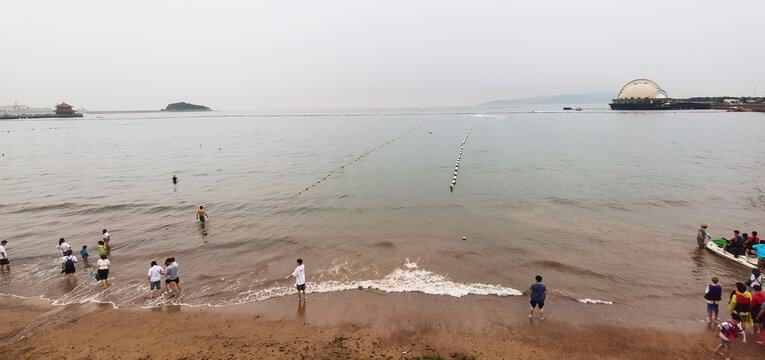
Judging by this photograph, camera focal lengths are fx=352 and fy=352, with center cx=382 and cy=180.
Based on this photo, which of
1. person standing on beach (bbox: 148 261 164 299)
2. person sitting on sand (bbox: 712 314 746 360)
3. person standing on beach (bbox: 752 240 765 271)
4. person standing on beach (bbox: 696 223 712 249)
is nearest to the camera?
person sitting on sand (bbox: 712 314 746 360)

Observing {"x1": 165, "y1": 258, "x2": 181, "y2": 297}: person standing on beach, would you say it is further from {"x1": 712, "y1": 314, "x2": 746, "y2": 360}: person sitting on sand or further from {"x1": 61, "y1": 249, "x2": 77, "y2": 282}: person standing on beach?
{"x1": 712, "y1": 314, "x2": 746, "y2": 360}: person sitting on sand

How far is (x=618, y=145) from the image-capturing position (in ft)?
182

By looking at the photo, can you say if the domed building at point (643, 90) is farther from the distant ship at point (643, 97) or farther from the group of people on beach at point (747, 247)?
the group of people on beach at point (747, 247)

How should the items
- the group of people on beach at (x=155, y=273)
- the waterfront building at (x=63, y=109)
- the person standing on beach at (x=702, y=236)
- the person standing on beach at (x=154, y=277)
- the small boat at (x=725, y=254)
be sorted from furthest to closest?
the waterfront building at (x=63, y=109), the person standing on beach at (x=702, y=236), the small boat at (x=725, y=254), the person standing on beach at (x=154, y=277), the group of people on beach at (x=155, y=273)

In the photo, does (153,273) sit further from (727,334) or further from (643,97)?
(643,97)

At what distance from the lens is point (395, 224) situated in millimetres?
20734

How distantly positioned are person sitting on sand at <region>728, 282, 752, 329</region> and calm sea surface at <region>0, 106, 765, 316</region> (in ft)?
8.82

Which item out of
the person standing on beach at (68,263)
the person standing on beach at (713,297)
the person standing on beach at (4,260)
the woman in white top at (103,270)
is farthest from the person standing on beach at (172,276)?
the person standing on beach at (713,297)

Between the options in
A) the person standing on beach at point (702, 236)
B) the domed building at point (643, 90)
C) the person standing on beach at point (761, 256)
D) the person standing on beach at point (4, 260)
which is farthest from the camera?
the domed building at point (643, 90)

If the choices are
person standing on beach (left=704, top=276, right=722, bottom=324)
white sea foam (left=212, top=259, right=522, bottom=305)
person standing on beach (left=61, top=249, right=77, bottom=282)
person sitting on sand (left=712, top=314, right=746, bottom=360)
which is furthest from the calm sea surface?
person sitting on sand (left=712, top=314, right=746, bottom=360)

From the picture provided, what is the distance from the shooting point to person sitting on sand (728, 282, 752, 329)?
31.0ft

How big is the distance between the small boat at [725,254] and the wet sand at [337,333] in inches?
256

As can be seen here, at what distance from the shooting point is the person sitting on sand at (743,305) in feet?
31.0

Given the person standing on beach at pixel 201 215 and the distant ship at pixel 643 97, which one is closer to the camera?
the person standing on beach at pixel 201 215
